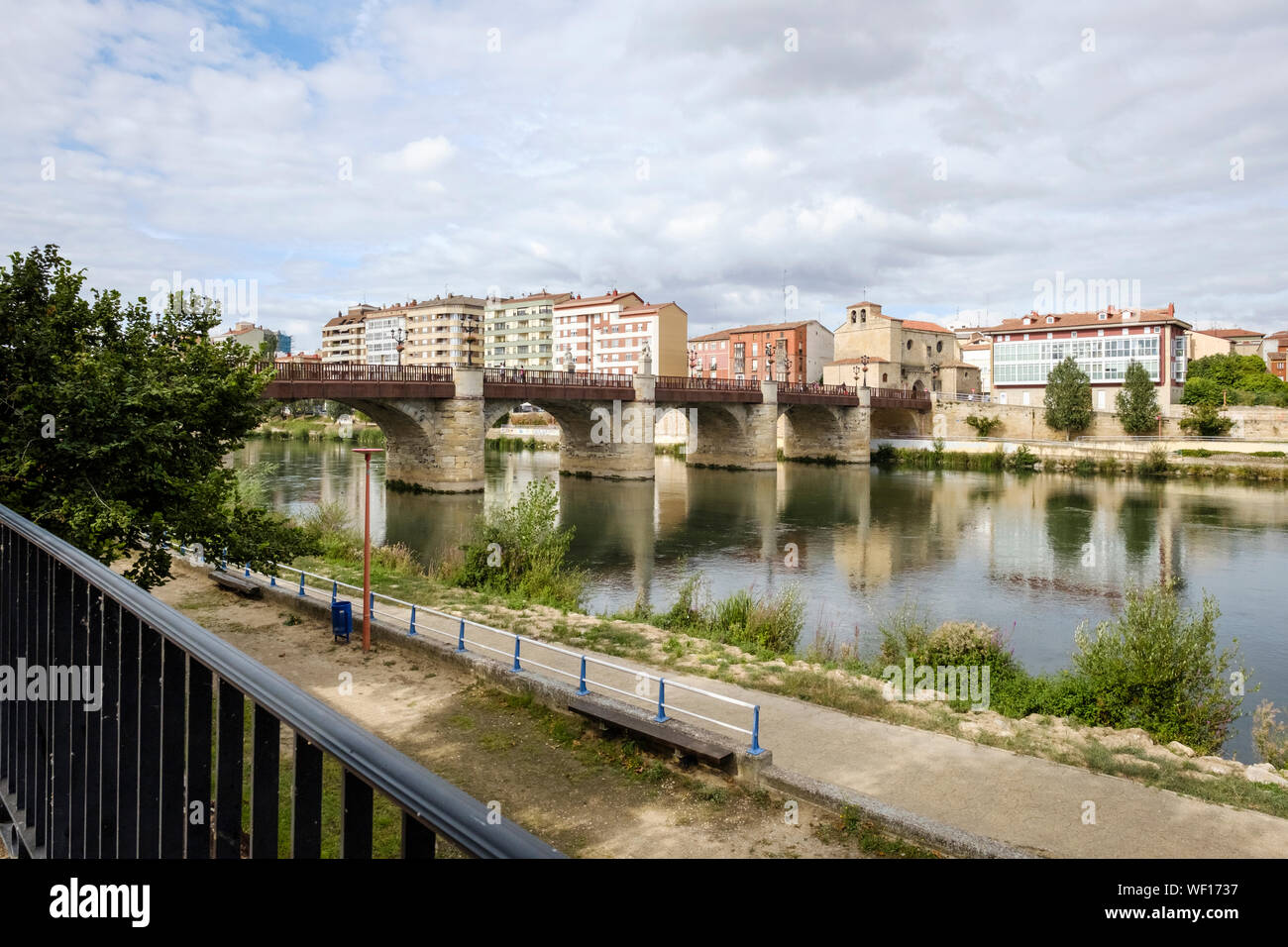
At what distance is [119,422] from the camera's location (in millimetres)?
10039

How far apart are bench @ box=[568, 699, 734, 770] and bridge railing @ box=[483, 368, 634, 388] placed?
3480cm

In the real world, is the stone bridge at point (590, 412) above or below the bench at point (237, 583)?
above

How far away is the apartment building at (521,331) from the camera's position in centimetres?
10206

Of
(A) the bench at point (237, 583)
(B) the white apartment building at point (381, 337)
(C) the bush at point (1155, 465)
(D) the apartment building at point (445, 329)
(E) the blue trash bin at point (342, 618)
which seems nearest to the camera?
(E) the blue trash bin at point (342, 618)

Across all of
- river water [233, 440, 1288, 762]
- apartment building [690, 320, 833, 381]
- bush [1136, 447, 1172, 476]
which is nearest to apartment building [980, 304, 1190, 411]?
apartment building [690, 320, 833, 381]

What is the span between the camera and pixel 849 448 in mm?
64562

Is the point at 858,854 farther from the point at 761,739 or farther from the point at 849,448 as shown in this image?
the point at 849,448

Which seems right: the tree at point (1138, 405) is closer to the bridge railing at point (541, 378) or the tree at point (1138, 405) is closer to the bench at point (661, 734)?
the bridge railing at point (541, 378)

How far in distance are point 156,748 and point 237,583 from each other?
14776mm

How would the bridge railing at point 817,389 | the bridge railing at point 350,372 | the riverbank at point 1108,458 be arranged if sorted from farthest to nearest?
1. the bridge railing at point 817,389
2. the riverbank at point 1108,458
3. the bridge railing at point 350,372

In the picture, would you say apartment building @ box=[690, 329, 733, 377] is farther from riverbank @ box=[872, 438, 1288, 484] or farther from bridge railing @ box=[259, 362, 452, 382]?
bridge railing @ box=[259, 362, 452, 382]

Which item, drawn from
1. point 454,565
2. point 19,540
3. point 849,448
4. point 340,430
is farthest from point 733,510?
point 340,430

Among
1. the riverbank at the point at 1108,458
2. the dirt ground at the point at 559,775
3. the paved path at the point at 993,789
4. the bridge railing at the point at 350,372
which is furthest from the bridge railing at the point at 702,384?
the paved path at the point at 993,789
